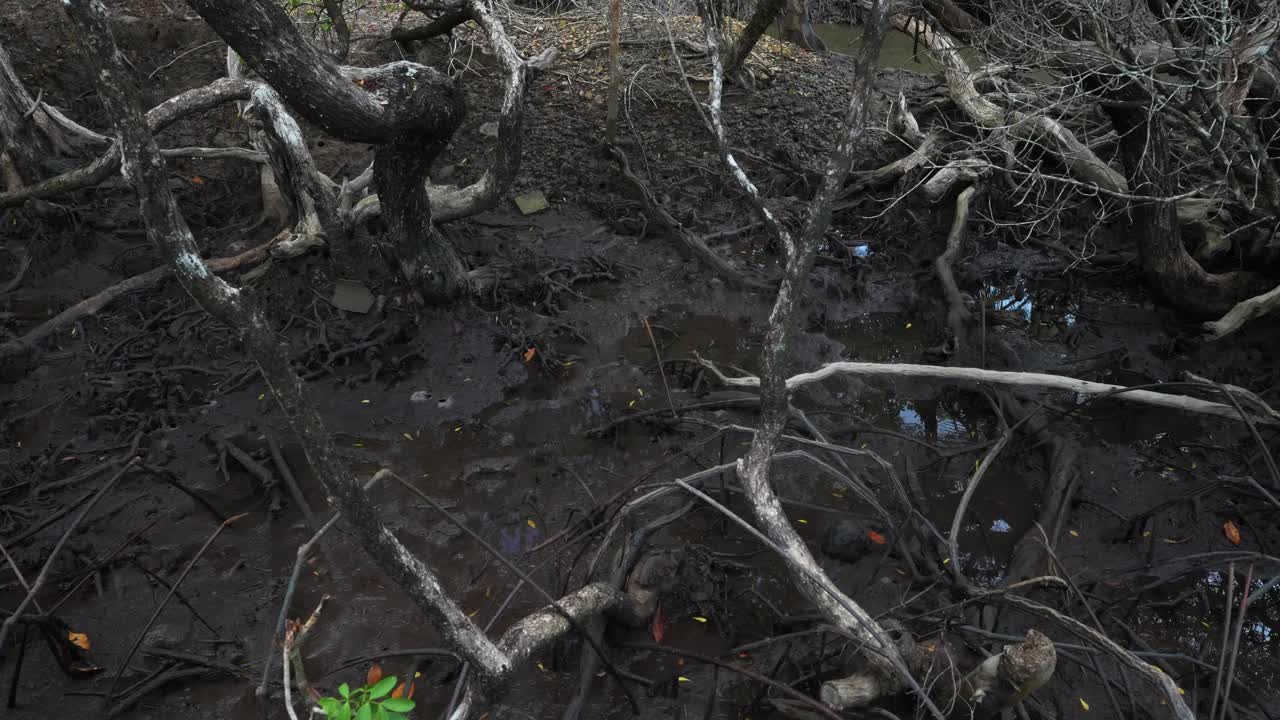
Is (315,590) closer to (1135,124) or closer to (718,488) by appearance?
(718,488)

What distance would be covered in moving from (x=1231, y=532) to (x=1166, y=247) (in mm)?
2155

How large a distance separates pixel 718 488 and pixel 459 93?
2.80 meters

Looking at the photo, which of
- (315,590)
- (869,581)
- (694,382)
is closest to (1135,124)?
(694,382)

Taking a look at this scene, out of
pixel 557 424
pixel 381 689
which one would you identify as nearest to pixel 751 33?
pixel 557 424

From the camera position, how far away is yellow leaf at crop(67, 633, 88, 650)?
10.7ft

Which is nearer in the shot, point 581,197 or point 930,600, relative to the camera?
point 930,600

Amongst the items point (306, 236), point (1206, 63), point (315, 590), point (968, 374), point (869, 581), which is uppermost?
point (1206, 63)

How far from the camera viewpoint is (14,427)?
439cm

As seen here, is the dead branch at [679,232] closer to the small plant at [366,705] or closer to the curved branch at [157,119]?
the curved branch at [157,119]

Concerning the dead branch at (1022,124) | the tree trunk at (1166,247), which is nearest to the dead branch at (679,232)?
the dead branch at (1022,124)

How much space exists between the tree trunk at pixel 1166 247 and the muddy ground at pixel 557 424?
27cm

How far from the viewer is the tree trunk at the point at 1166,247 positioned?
202 inches

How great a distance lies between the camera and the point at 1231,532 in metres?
3.99

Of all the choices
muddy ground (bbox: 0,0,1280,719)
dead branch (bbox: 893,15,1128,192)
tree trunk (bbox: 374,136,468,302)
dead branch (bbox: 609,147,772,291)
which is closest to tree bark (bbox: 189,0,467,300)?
tree trunk (bbox: 374,136,468,302)
